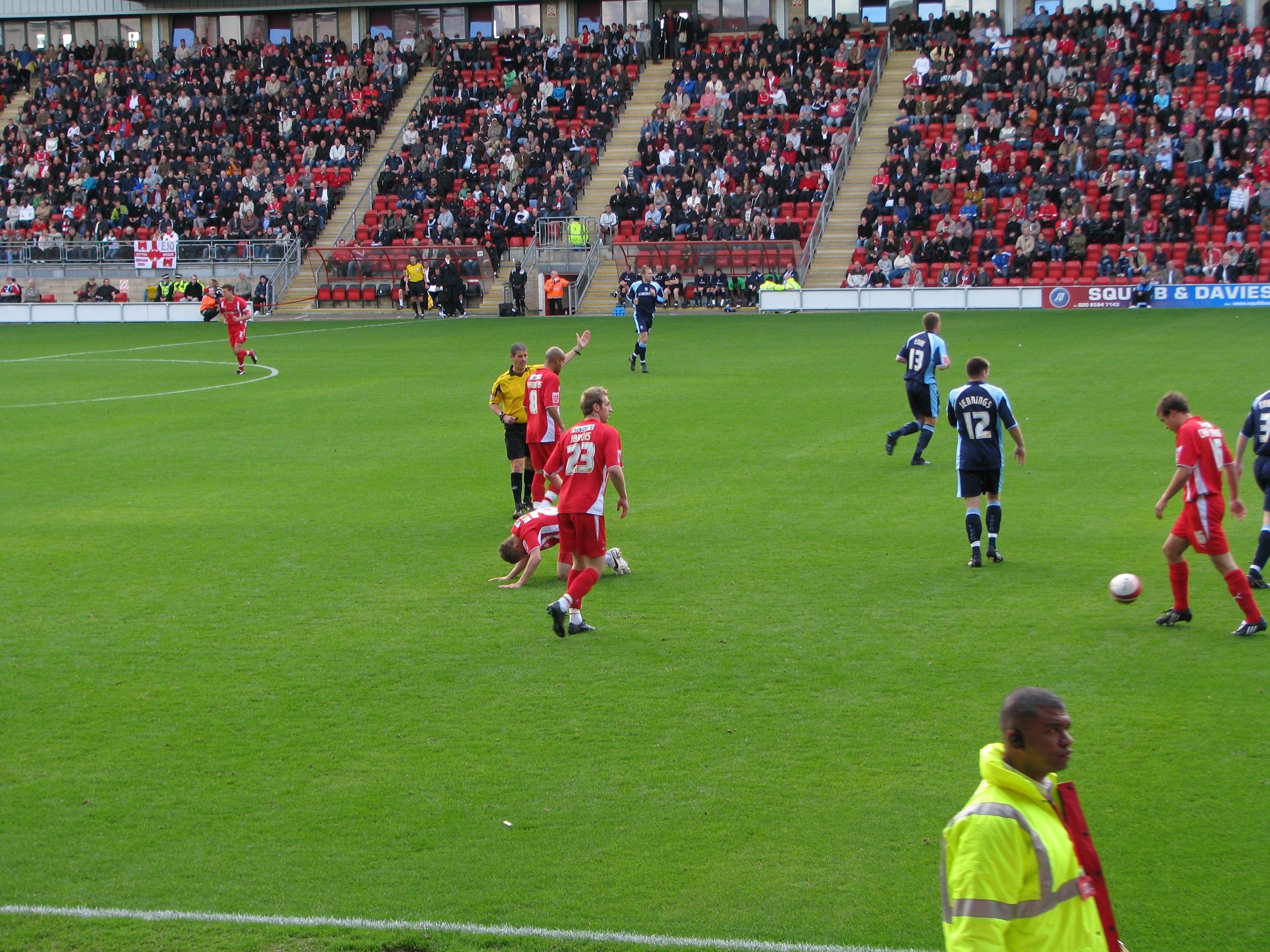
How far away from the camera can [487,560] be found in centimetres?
1291

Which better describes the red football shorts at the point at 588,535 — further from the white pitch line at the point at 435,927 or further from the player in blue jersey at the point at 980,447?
the white pitch line at the point at 435,927

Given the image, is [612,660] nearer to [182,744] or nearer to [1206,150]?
[182,744]

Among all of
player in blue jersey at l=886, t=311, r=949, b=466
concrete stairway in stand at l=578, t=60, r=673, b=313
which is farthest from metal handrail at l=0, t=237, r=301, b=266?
player in blue jersey at l=886, t=311, r=949, b=466

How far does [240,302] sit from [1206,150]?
30647mm

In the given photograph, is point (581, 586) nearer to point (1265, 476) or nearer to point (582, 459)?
point (582, 459)

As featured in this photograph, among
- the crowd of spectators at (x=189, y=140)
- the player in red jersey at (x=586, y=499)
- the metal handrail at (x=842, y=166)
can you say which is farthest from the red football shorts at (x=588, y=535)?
the crowd of spectators at (x=189, y=140)

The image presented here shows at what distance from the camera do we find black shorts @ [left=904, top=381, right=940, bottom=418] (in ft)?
56.2

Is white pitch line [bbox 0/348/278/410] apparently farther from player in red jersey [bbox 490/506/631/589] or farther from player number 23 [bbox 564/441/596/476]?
player number 23 [bbox 564/441/596/476]

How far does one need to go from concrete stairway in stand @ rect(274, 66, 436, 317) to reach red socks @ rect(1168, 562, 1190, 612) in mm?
42294

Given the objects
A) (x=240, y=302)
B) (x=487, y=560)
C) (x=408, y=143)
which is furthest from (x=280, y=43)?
(x=487, y=560)

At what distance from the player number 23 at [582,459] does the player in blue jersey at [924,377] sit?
7516 mm

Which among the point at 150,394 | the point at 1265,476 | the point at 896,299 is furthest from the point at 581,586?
the point at 896,299

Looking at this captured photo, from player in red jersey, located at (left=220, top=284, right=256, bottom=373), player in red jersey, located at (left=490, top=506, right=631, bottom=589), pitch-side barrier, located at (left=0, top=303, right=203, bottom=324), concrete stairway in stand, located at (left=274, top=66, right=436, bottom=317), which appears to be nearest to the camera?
player in red jersey, located at (left=490, top=506, right=631, bottom=589)

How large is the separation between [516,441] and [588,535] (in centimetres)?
471
